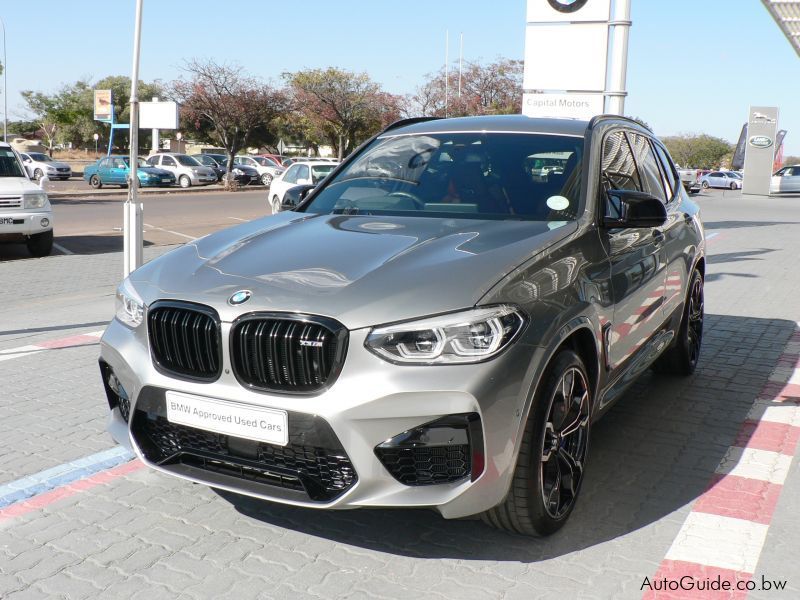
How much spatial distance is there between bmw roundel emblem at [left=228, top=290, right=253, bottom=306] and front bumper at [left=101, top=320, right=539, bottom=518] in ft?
0.28

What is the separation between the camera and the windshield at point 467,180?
4105 mm

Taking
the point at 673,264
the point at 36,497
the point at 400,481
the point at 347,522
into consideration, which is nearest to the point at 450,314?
the point at 400,481

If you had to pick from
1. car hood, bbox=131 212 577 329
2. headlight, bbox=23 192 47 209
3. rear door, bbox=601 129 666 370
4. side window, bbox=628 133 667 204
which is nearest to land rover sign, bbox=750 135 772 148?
headlight, bbox=23 192 47 209

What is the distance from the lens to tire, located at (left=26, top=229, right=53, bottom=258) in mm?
14469

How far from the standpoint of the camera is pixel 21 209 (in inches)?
550

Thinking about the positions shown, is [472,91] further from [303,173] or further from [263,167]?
[303,173]

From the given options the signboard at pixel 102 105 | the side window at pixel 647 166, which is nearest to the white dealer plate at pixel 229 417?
the side window at pixel 647 166

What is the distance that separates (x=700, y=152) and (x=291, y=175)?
92.0 metres

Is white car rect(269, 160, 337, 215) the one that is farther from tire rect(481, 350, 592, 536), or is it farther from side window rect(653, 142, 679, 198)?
tire rect(481, 350, 592, 536)

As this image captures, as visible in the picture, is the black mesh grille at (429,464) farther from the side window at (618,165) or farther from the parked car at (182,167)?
the parked car at (182,167)

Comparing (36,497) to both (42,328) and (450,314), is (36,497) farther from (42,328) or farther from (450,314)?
(42,328)

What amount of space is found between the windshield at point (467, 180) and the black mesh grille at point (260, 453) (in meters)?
1.53

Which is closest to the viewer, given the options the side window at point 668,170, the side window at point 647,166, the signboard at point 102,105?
the side window at point 647,166

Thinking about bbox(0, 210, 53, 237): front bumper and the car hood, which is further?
bbox(0, 210, 53, 237): front bumper
